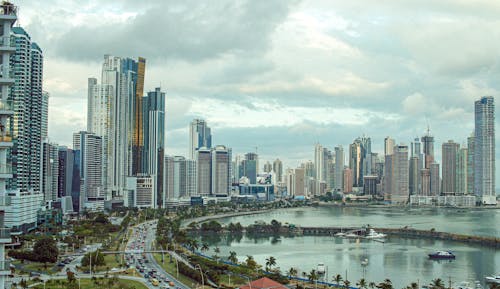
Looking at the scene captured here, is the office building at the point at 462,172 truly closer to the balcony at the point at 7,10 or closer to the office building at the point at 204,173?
the office building at the point at 204,173

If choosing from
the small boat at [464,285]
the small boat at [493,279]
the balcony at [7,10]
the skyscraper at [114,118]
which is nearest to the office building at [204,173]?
the skyscraper at [114,118]

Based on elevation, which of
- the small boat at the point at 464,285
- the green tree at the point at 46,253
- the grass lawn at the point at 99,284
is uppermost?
the green tree at the point at 46,253

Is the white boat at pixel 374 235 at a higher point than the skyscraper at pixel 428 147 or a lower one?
lower

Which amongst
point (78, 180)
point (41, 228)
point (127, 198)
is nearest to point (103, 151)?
point (127, 198)

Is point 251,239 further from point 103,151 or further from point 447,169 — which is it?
point 447,169

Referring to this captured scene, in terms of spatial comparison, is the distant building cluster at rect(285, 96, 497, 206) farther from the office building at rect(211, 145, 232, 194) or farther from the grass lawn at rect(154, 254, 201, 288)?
the grass lawn at rect(154, 254, 201, 288)

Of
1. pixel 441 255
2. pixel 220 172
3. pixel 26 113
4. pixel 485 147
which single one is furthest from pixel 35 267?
pixel 485 147

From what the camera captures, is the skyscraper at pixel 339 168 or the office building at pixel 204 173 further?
the skyscraper at pixel 339 168
